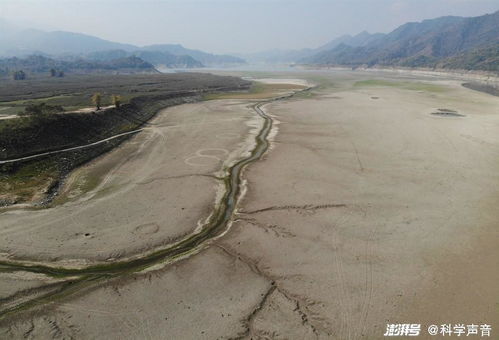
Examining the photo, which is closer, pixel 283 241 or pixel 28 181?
pixel 283 241

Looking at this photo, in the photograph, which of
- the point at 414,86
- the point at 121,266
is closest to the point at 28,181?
the point at 121,266

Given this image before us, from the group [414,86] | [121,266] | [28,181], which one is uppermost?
[414,86]

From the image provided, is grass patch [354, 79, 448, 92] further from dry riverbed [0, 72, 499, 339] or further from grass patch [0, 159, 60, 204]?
grass patch [0, 159, 60, 204]

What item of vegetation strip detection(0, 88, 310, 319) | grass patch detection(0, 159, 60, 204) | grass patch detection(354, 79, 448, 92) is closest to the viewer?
vegetation strip detection(0, 88, 310, 319)

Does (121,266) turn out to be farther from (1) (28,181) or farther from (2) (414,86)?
(2) (414,86)

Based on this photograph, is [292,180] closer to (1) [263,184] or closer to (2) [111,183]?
(1) [263,184]

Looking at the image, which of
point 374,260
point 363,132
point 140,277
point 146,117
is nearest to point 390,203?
point 374,260

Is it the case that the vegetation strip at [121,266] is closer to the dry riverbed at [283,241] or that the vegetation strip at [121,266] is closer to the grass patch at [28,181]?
the dry riverbed at [283,241]

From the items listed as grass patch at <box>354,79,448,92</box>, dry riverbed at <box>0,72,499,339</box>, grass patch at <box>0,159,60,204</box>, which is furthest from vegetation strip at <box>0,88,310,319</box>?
grass patch at <box>354,79,448,92</box>
